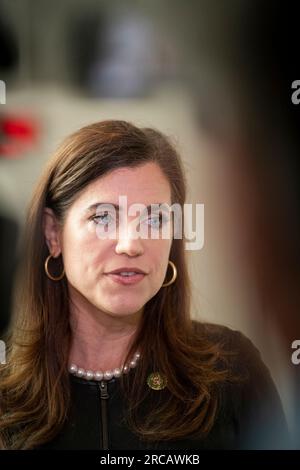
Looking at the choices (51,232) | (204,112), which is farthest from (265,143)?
(51,232)

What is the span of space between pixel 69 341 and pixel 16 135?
48cm

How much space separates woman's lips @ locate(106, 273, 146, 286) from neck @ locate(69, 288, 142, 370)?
0.29 ft

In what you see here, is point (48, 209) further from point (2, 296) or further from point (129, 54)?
point (129, 54)

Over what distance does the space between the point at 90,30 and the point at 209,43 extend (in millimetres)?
268

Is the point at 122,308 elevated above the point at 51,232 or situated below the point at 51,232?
below

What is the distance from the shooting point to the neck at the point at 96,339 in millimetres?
1221

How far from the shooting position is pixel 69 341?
1.23 meters

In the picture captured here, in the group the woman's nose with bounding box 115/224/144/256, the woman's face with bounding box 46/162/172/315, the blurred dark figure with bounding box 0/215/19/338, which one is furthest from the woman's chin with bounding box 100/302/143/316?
the blurred dark figure with bounding box 0/215/19/338

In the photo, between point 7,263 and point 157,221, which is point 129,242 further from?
point 7,263

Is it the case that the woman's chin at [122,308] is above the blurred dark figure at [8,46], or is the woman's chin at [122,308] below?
below

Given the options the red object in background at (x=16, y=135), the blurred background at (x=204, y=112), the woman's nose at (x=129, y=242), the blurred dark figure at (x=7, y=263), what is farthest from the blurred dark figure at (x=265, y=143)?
the blurred dark figure at (x=7, y=263)

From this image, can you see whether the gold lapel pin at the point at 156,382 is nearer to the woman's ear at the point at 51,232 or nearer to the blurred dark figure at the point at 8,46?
the woman's ear at the point at 51,232

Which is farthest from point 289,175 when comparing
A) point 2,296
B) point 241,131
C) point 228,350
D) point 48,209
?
point 2,296

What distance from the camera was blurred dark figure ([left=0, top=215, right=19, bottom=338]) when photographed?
1.20 meters
